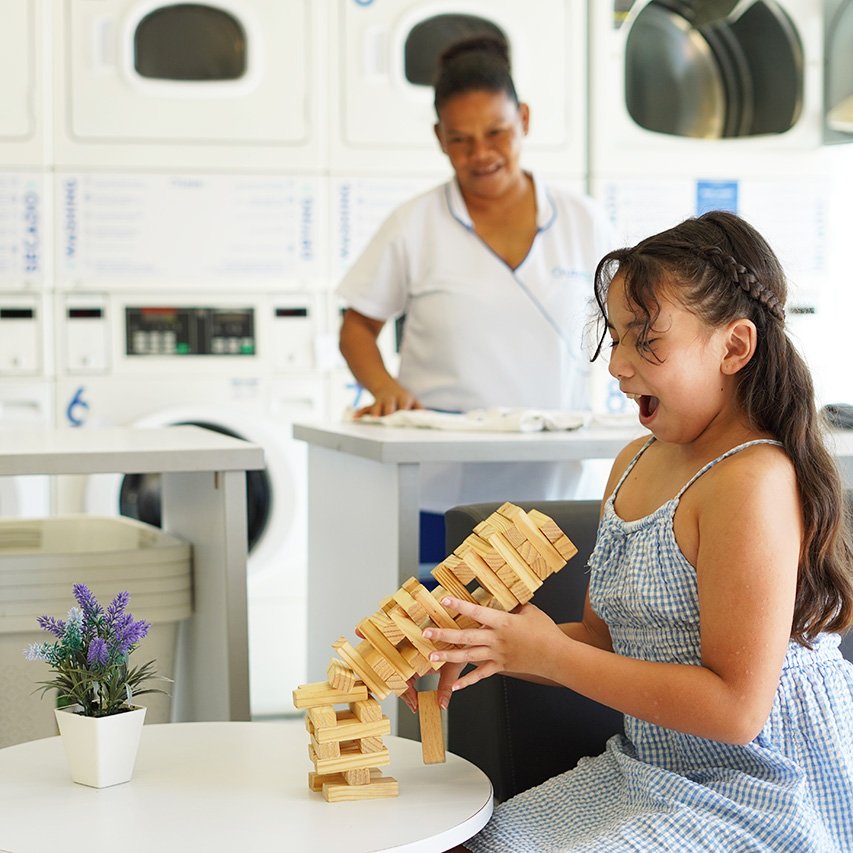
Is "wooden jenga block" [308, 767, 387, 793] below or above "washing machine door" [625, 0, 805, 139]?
below

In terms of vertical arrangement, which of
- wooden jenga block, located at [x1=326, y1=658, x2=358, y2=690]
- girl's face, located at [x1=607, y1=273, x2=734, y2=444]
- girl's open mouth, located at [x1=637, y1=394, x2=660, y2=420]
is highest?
girl's face, located at [x1=607, y1=273, x2=734, y2=444]

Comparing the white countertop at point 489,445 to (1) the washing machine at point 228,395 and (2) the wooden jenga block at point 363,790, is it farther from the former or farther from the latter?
(1) the washing machine at point 228,395

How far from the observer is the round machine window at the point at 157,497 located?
3.51 meters

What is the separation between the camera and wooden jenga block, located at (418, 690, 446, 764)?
3.59ft

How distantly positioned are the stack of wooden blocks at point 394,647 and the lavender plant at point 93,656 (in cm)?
16

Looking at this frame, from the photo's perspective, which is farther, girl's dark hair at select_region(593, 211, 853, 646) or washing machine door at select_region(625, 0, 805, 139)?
washing machine door at select_region(625, 0, 805, 139)

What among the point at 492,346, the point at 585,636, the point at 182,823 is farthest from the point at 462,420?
the point at 182,823

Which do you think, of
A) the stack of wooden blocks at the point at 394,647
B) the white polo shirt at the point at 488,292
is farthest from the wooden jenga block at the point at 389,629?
the white polo shirt at the point at 488,292

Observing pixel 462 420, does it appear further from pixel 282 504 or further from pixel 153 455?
pixel 282 504

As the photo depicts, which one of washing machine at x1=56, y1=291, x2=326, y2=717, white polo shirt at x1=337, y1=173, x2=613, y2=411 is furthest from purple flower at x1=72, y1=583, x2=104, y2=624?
washing machine at x1=56, y1=291, x2=326, y2=717

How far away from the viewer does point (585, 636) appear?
1.30 m

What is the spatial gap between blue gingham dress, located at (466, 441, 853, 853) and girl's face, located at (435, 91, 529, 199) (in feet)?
4.14

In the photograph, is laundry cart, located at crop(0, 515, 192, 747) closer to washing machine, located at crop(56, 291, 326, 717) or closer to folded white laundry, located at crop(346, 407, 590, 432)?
folded white laundry, located at crop(346, 407, 590, 432)

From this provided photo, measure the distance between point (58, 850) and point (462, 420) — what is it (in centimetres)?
125
